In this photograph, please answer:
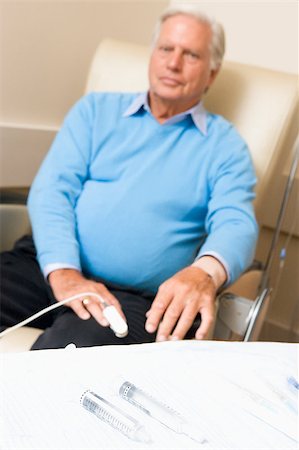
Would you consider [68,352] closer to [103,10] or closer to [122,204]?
[122,204]

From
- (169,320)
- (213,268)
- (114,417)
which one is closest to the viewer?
(114,417)

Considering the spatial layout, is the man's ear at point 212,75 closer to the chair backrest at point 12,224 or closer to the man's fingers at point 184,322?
the chair backrest at point 12,224

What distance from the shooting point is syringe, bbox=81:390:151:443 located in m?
0.57

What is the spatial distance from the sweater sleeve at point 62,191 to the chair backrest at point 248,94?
8.2 inches

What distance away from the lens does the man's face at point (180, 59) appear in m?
1.42

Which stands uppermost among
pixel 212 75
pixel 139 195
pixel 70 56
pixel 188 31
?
pixel 188 31

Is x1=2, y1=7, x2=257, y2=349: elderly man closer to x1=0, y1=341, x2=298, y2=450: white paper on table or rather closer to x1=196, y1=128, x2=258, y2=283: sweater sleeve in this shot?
x1=196, y1=128, x2=258, y2=283: sweater sleeve

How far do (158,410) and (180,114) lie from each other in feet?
3.25

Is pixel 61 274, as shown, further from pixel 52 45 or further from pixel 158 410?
pixel 52 45

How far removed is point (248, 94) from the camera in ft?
5.10

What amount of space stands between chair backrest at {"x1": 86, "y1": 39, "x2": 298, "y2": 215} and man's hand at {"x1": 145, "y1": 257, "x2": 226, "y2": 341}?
52 cm

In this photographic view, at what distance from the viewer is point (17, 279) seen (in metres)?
1.36

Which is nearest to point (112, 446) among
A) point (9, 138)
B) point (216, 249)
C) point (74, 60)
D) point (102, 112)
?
point (216, 249)

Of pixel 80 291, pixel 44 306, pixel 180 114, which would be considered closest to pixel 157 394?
pixel 80 291
